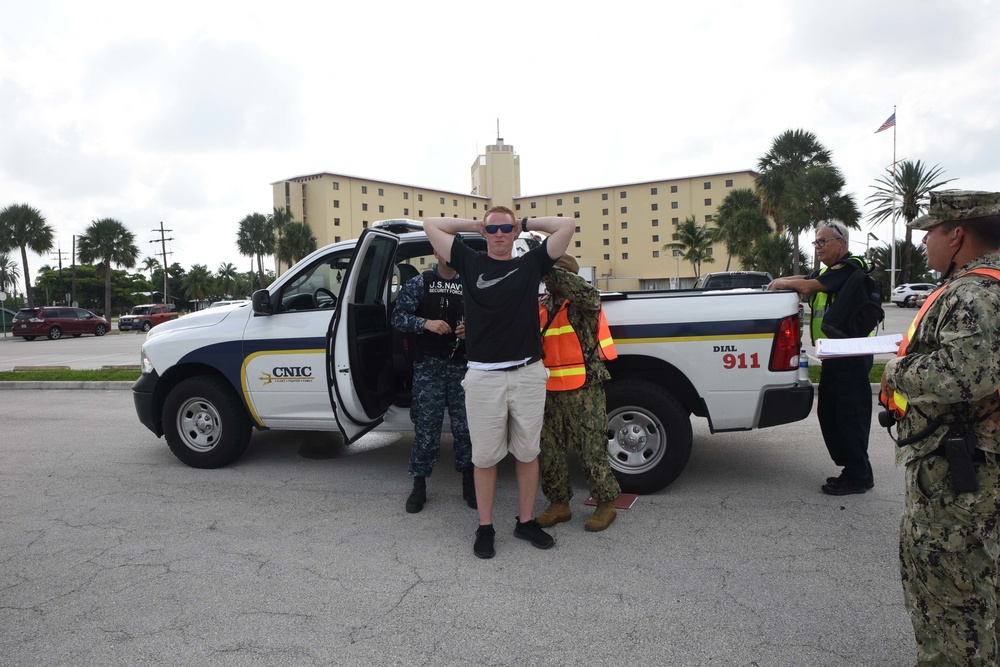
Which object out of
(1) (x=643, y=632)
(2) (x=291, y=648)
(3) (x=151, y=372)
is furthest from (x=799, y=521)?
(3) (x=151, y=372)

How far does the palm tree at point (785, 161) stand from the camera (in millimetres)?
42094

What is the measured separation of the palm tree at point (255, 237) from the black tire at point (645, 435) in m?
71.1

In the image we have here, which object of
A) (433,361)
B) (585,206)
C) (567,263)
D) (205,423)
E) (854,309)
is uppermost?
(585,206)

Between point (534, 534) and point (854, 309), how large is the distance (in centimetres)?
264

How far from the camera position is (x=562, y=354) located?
13.3 feet

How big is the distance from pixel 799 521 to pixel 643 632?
1.81 metres

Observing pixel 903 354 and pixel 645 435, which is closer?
pixel 903 354

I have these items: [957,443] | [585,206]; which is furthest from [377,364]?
[585,206]

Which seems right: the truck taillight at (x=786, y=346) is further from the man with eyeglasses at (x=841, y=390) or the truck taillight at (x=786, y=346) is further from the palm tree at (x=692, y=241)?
the palm tree at (x=692, y=241)

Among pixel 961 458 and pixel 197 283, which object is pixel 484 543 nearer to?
pixel 961 458

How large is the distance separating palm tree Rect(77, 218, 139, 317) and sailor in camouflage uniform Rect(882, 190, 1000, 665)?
58.4 metres

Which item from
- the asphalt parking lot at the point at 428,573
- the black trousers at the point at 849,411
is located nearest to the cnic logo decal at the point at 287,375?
the asphalt parking lot at the point at 428,573

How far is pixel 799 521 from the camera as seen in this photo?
4.20 metres

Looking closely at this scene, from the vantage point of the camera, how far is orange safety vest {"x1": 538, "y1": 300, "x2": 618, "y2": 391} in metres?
4.06
